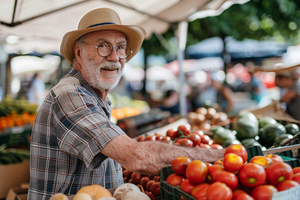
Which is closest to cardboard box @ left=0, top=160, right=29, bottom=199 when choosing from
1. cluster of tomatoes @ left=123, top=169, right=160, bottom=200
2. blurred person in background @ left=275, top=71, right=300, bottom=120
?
cluster of tomatoes @ left=123, top=169, right=160, bottom=200

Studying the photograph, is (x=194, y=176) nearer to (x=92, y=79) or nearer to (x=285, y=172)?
(x=285, y=172)

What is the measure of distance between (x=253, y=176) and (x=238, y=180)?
11 cm

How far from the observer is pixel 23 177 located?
337cm

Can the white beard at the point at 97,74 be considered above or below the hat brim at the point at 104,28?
below

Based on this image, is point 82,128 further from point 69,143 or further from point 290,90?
point 290,90

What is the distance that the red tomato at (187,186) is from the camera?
1.16 m

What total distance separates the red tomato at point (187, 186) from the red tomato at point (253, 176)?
0.24 metres

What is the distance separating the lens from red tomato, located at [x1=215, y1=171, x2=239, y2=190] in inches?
42.8

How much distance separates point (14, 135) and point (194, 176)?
192 inches

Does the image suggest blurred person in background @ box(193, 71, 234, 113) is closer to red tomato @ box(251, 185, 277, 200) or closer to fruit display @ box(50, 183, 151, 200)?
fruit display @ box(50, 183, 151, 200)

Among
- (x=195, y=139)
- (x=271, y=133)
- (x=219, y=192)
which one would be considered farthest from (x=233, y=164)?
(x=271, y=133)

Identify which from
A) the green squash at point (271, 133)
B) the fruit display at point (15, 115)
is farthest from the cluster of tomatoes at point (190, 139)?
the fruit display at point (15, 115)

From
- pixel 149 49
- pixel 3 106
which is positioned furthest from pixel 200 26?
pixel 3 106

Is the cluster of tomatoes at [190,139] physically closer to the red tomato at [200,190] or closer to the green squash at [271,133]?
the green squash at [271,133]
